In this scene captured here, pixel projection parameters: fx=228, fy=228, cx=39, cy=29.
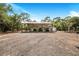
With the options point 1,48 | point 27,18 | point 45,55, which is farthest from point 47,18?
point 1,48

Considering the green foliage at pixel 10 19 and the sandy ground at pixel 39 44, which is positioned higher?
the green foliage at pixel 10 19

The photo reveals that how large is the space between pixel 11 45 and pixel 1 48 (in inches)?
5.7

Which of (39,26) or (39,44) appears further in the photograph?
(39,26)

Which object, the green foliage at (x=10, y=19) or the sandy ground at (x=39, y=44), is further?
the green foliage at (x=10, y=19)

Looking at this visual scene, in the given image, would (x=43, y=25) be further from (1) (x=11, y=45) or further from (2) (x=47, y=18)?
(1) (x=11, y=45)

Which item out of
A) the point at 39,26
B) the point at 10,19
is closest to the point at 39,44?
the point at 39,26

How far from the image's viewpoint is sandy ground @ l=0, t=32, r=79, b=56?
301 centimetres

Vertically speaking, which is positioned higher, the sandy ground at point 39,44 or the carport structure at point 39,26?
the carport structure at point 39,26

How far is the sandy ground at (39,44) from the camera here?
3008 mm

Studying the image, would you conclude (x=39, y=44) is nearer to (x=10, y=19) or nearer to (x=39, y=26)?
(x=39, y=26)

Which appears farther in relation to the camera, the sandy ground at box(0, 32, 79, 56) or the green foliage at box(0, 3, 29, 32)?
the green foliage at box(0, 3, 29, 32)

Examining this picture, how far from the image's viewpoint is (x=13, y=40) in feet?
10.4

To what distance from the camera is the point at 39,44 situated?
3.13 m

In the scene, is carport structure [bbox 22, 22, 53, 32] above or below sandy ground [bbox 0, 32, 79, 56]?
above
